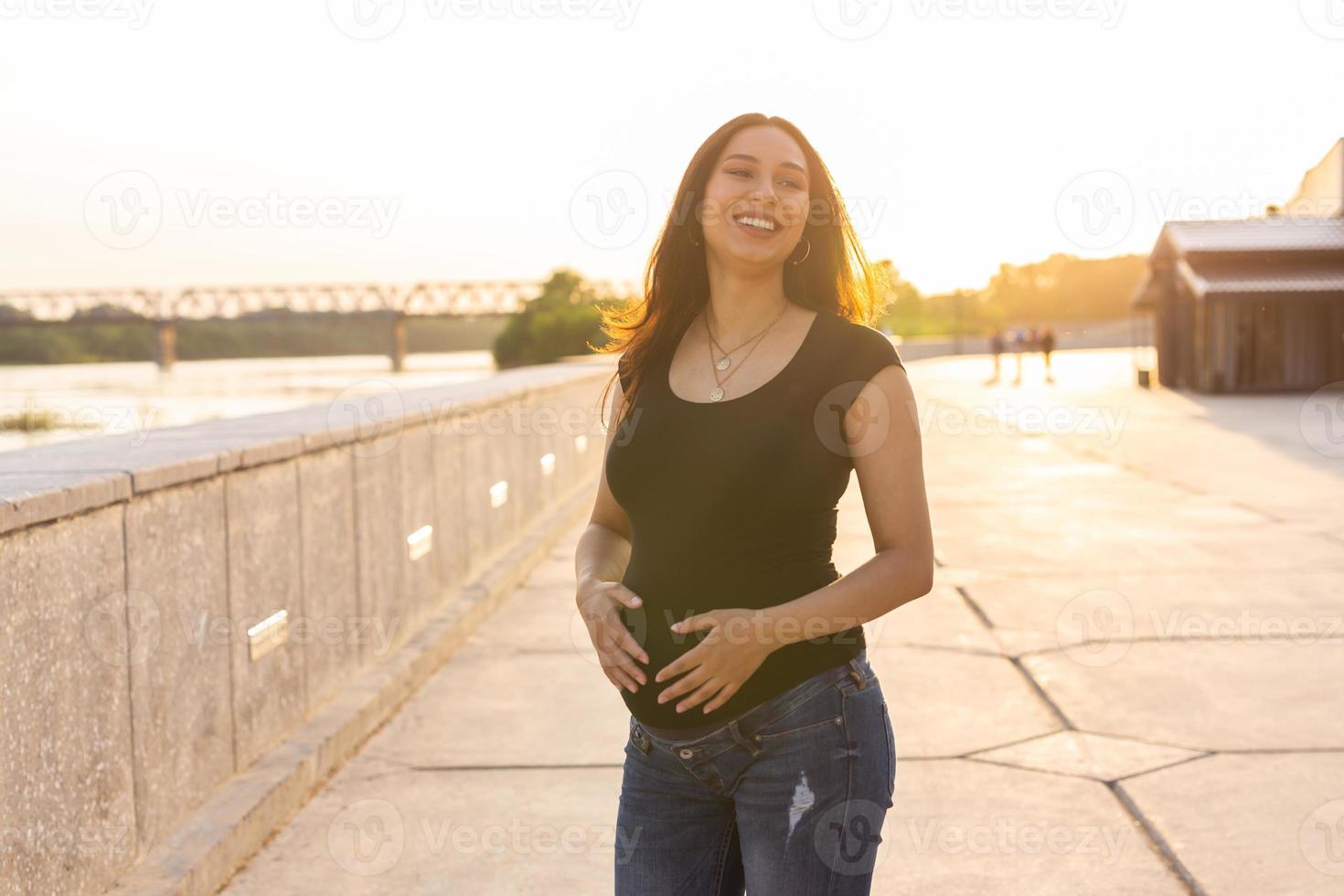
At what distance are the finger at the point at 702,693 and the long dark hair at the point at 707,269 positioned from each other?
650mm

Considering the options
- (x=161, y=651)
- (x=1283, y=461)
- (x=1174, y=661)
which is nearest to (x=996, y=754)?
(x=1174, y=661)

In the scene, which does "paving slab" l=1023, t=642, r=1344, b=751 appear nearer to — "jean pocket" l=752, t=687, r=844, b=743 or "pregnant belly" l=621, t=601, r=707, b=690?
"jean pocket" l=752, t=687, r=844, b=743

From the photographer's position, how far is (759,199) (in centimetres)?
247

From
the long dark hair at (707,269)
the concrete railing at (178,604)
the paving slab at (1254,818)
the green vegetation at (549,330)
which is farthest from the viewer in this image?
the green vegetation at (549,330)

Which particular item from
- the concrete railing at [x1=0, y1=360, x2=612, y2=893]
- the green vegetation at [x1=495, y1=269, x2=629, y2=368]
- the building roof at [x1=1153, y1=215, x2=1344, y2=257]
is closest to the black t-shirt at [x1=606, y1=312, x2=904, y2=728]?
the concrete railing at [x1=0, y1=360, x2=612, y2=893]

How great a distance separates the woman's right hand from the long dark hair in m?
0.44

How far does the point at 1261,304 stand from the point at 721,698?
32.8 metres

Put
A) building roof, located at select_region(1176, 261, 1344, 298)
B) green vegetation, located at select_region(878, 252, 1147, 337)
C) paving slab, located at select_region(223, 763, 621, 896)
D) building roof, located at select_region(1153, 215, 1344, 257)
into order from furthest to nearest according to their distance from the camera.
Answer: green vegetation, located at select_region(878, 252, 1147, 337) → building roof, located at select_region(1153, 215, 1344, 257) → building roof, located at select_region(1176, 261, 1344, 298) → paving slab, located at select_region(223, 763, 621, 896)

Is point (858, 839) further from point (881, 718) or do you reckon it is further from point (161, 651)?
point (161, 651)

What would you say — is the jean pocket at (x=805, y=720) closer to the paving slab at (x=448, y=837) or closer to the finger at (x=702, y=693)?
the finger at (x=702, y=693)

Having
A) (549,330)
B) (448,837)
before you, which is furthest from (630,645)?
(549,330)

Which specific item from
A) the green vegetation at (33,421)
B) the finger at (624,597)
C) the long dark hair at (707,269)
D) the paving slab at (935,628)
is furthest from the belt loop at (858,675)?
the green vegetation at (33,421)

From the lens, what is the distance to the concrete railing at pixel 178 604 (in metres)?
3.34

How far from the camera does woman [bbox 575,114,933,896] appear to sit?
2.23m
